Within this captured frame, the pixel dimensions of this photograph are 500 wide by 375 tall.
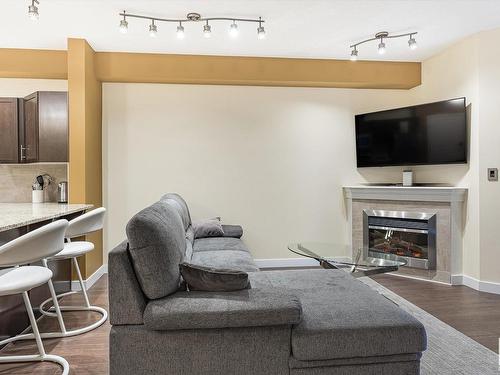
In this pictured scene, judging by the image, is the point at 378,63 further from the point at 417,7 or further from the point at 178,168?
the point at 178,168

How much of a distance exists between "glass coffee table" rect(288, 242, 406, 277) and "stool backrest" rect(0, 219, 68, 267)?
1.98m

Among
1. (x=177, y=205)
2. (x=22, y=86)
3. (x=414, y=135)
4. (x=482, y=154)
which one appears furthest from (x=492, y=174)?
(x=22, y=86)

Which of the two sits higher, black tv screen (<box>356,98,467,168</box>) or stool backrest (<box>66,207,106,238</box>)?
black tv screen (<box>356,98,467,168</box>)

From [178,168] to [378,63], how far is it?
2.97 meters

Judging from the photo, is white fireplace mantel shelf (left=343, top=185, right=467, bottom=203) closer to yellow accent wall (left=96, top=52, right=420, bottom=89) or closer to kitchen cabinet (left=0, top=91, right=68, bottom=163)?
yellow accent wall (left=96, top=52, right=420, bottom=89)

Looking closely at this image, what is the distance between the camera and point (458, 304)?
3.31m

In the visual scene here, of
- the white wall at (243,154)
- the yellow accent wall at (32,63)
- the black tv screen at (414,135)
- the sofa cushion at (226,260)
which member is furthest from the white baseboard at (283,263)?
the yellow accent wall at (32,63)

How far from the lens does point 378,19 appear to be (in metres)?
3.45

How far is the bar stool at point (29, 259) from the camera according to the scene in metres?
1.85

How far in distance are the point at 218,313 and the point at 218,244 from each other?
2.03m

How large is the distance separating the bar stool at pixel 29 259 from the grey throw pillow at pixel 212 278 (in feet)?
2.70

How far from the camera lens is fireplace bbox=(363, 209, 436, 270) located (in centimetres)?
412

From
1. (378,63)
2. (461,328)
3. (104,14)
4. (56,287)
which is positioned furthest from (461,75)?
(56,287)

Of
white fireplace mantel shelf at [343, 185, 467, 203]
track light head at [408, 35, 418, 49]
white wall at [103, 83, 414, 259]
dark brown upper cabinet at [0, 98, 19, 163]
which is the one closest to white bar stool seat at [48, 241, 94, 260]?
white wall at [103, 83, 414, 259]
